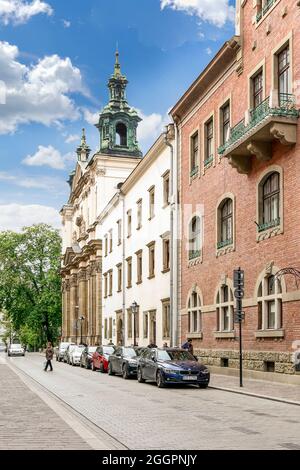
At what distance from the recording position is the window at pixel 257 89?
88.3 ft

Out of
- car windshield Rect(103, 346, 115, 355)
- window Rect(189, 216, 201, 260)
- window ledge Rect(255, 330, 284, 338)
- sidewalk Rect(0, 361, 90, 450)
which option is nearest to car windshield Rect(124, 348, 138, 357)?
car windshield Rect(103, 346, 115, 355)

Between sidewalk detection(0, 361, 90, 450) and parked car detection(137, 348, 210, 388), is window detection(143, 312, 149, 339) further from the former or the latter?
sidewalk detection(0, 361, 90, 450)

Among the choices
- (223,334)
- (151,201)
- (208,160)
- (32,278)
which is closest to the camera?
(223,334)

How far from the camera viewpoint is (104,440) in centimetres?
1077

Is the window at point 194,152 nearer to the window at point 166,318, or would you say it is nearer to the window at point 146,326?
the window at point 166,318

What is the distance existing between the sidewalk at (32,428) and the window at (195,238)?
54.4ft

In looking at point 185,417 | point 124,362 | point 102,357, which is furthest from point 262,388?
point 102,357

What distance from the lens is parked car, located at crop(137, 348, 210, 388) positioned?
22719 millimetres

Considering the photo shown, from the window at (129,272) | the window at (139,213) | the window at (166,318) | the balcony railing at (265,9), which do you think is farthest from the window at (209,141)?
the window at (129,272)

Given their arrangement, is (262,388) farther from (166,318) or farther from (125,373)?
(166,318)

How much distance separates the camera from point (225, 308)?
30094mm

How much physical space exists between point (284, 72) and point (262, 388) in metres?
10.7

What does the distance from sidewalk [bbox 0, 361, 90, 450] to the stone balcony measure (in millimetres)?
11583

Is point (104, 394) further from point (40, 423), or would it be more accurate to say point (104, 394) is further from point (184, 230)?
point (184, 230)
